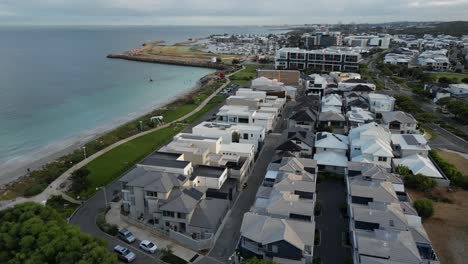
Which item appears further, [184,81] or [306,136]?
[184,81]

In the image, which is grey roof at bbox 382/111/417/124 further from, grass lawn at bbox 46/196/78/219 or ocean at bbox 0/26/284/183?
ocean at bbox 0/26/284/183

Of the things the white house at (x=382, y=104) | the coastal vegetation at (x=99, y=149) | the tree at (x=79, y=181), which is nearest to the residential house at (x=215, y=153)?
the coastal vegetation at (x=99, y=149)

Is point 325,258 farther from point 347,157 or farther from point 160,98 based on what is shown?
point 160,98

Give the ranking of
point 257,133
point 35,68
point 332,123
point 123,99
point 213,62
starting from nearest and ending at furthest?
point 257,133
point 332,123
point 123,99
point 35,68
point 213,62

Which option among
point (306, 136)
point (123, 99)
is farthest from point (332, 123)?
point (123, 99)

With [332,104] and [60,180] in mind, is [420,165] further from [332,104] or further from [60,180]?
[60,180]

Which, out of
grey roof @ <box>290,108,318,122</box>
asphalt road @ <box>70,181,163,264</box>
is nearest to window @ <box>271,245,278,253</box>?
asphalt road @ <box>70,181,163,264</box>

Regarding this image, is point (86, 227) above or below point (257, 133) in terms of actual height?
below
